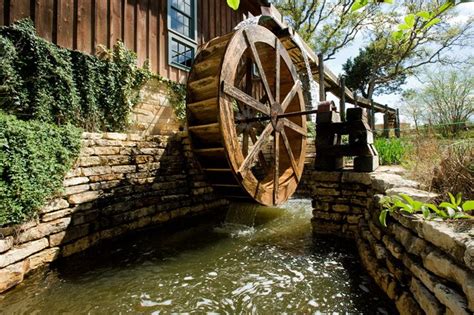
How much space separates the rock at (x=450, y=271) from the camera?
3.43ft

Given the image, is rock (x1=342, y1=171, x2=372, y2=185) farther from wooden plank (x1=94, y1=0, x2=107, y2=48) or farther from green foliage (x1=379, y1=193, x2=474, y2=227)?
wooden plank (x1=94, y1=0, x2=107, y2=48)

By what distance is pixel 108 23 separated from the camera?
4668mm

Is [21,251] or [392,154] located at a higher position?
[392,154]

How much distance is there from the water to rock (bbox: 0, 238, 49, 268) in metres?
0.22

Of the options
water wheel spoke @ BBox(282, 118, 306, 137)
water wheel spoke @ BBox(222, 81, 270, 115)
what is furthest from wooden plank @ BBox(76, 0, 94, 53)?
water wheel spoke @ BBox(282, 118, 306, 137)

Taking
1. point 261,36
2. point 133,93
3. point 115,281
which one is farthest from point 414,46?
point 115,281

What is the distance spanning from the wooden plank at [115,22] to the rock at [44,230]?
3287mm

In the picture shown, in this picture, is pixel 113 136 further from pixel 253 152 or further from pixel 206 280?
pixel 206 280

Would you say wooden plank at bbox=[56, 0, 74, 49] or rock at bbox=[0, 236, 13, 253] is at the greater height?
wooden plank at bbox=[56, 0, 74, 49]

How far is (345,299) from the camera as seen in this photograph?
2.02 meters

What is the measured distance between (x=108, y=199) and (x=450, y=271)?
Answer: 3411mm

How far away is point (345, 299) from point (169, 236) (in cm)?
235

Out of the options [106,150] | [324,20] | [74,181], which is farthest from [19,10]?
[324,20]

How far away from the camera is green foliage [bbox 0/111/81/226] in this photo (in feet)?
7.45
